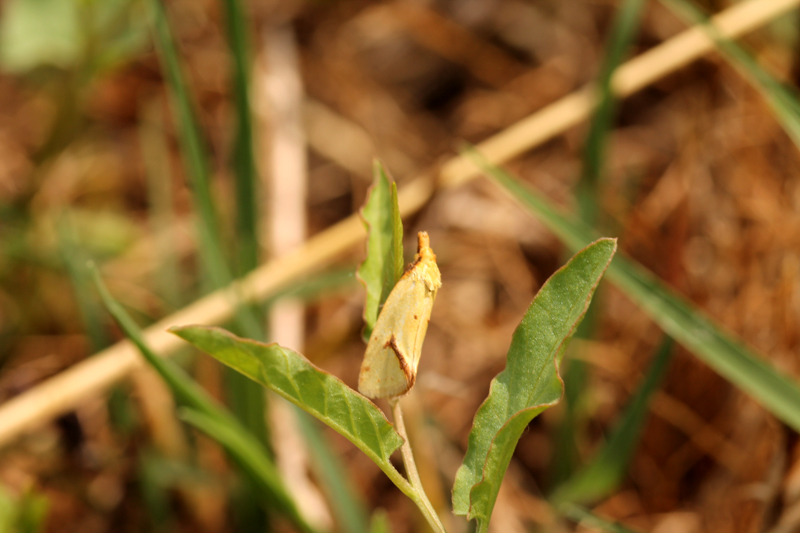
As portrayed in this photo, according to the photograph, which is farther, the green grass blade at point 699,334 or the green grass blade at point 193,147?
the green grass blade at point 193,147

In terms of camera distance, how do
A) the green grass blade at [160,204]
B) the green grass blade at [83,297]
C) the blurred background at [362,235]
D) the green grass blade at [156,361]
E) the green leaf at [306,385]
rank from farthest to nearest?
the green grass blade at [160,204] < the green grass blade at [83,297] < the blurred background at [362,235] < the green grass blade at [156,361] < the green leaf at [306,385]

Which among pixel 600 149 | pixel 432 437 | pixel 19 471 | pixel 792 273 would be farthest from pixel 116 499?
pixel 792 273

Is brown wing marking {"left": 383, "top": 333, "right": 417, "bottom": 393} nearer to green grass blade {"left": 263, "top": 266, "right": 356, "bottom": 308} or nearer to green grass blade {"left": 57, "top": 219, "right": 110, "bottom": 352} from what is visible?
green grass blade {"left": 263, "top": 266, "right": 356, "bottom": 308}

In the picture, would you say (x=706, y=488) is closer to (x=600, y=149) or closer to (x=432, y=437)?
(x=432, y=437)

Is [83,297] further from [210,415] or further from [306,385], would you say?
[306,385]

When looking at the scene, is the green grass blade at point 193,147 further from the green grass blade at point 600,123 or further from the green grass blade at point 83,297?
the green grass blade at point 600,123

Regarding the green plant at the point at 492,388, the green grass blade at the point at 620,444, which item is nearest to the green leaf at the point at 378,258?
the green plant at the point at 492,388

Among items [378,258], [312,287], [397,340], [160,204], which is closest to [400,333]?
[397,340]
